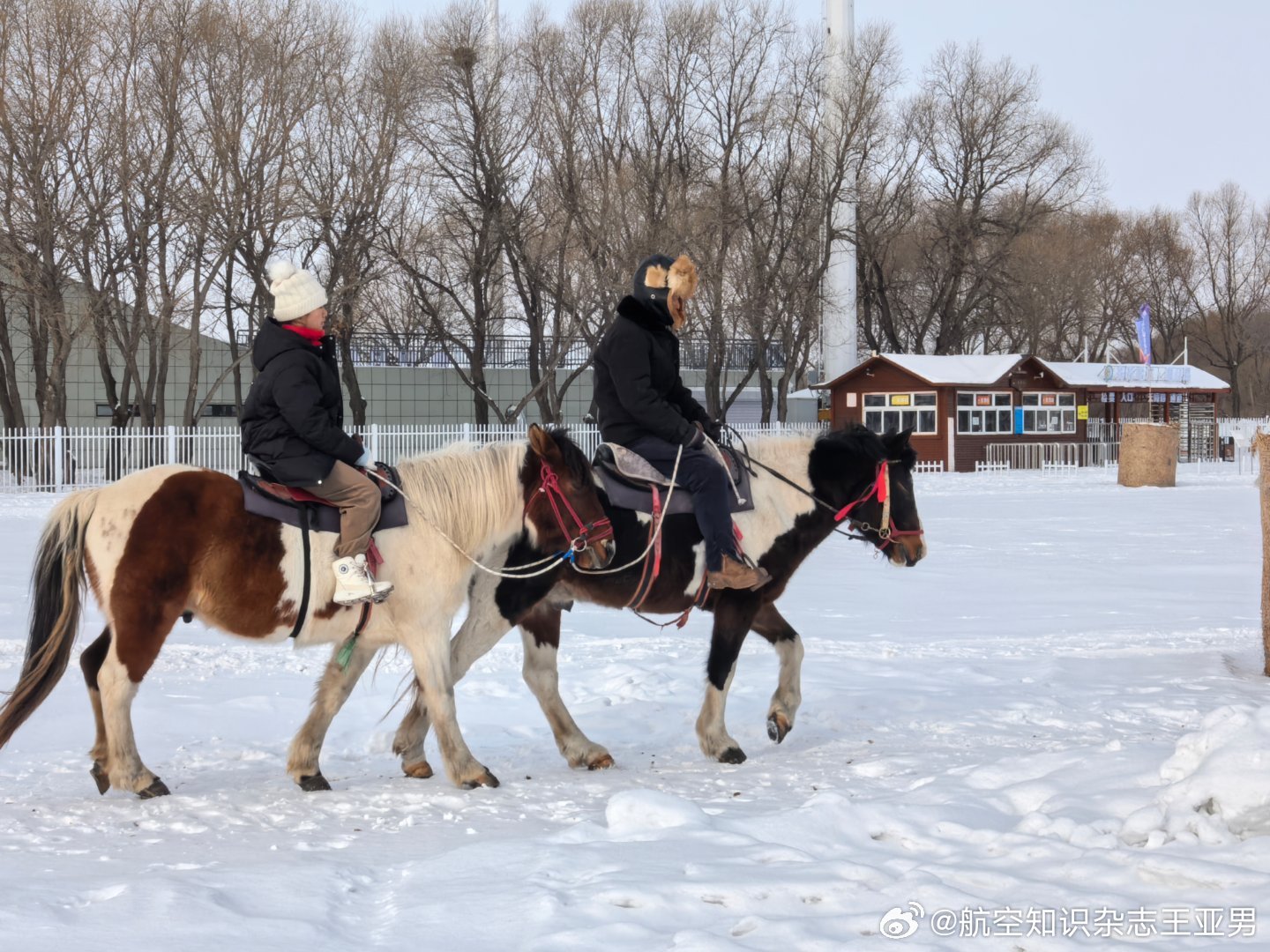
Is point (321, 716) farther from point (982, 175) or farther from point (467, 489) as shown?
point (982, 175)

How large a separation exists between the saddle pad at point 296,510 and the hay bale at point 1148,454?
89.7ft

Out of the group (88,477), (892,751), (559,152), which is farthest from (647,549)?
(559,152)

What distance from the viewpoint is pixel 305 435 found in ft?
18.2

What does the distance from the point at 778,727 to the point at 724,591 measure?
746 millimetres

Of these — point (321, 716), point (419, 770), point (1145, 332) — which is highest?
point (1145, 332)

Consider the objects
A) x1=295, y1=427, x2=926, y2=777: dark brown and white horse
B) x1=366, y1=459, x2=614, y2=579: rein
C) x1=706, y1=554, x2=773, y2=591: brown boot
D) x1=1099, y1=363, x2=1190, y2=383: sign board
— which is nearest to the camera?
x1=366, y1=459, x2=614, y2=579: rein

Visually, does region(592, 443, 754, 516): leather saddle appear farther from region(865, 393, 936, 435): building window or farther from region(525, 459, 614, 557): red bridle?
region(865, 393, 936, 435): building window

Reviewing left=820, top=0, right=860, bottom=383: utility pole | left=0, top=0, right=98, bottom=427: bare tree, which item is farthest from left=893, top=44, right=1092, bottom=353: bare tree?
left=0, top=0, right=98, bottom=427: bare tree

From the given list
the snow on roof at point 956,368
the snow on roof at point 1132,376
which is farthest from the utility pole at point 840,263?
the snow on roof at point 1132,376

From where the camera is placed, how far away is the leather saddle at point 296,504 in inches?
219

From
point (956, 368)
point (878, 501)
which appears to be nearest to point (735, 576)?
point (878, 501)

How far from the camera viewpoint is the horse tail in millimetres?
5477

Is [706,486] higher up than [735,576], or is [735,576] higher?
[706,486]

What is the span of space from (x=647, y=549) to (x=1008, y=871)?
273 centimetres
